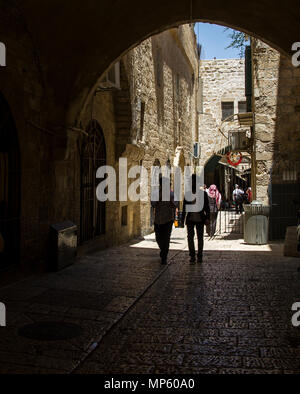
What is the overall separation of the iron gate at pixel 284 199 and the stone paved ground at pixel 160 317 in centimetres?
398

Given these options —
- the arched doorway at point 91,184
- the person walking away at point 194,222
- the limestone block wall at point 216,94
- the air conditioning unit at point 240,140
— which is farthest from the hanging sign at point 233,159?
the person walking away at point 194,222

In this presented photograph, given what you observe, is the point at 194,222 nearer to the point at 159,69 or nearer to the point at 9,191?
the point at 9,191

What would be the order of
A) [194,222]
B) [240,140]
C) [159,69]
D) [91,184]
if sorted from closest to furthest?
1. [194,222]
2. [91,184]
3. [240,140]
4. [159,69]

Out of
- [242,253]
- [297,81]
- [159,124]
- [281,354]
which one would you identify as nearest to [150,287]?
[281,354]

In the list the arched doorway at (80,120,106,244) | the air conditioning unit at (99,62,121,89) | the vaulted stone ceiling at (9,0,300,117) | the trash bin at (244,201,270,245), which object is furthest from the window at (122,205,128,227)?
the vaulted stone ceiling at (9,0,300,117)

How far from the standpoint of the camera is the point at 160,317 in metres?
4.77

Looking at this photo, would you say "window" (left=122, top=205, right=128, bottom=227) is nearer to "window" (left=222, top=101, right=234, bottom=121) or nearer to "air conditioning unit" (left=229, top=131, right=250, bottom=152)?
"air conditioning unit" (left=229, top=131, right=250, bottom=152)

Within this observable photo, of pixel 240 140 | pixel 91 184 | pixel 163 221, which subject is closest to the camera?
pixel 163 221

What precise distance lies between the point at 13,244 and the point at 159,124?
1088cm

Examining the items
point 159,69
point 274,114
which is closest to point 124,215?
point 274,114

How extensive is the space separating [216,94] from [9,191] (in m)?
24.9

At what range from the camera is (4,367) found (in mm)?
3346

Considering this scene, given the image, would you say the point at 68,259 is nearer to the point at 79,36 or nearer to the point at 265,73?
the point at 79,36

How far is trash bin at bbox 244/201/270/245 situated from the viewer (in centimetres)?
1130
